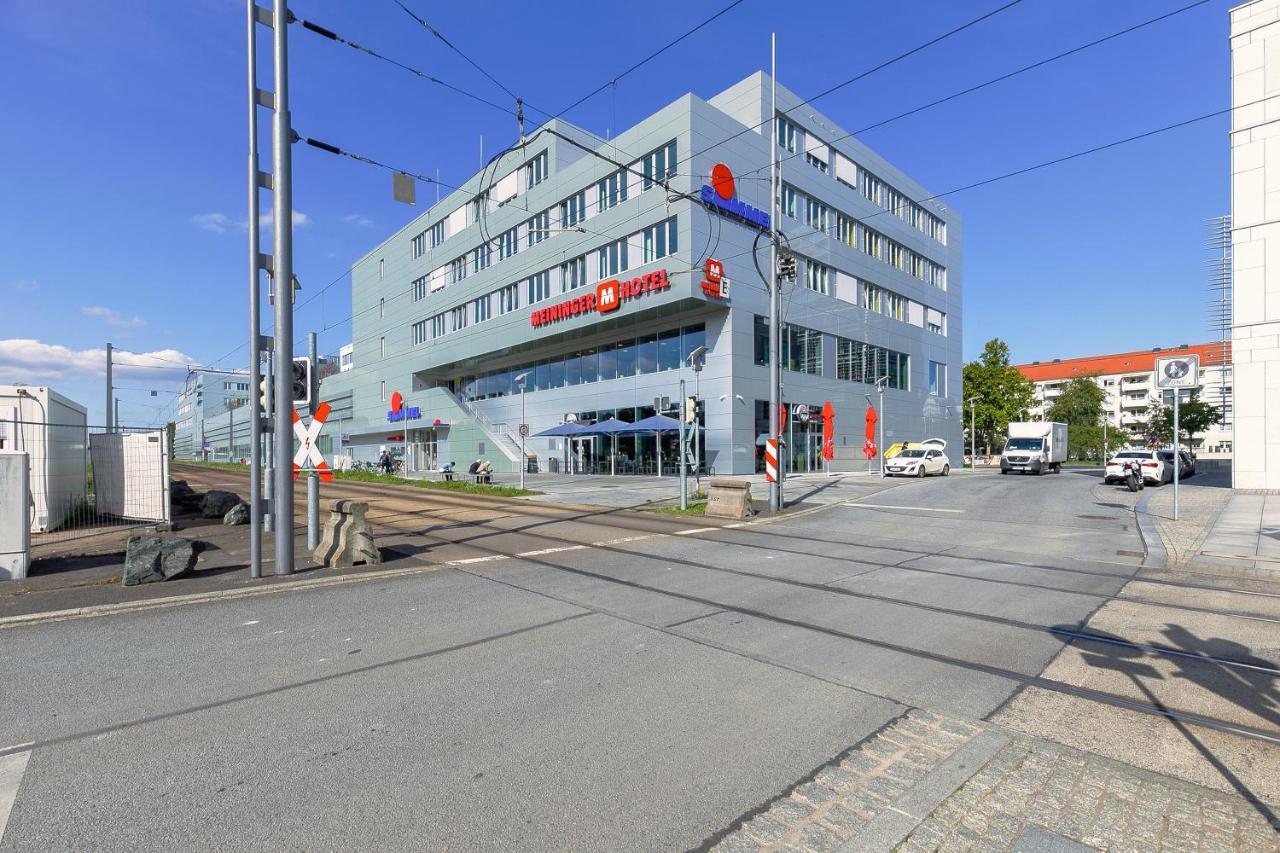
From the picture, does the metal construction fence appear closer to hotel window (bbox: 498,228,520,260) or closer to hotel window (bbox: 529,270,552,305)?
hotel window (bbox: 529,270,552,305)

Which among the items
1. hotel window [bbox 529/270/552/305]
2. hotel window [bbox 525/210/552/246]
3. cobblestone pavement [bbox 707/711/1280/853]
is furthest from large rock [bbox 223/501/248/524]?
hotel window [bbox 525/210/552/246]

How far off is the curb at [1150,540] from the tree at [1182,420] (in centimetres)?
3715

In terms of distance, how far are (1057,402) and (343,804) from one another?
101854 mm

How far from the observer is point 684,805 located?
9.86 feet

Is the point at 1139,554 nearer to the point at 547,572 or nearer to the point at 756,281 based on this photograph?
the point at 547,572

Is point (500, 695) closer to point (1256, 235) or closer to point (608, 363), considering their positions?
point (1256, 235)

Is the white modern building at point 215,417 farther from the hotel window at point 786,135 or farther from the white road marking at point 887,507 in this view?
the white road marking at point 887,507

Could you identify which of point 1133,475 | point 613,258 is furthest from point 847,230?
point 1133,475

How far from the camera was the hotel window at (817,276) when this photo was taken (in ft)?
117

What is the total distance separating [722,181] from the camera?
29.8 metres

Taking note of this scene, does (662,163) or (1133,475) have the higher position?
(662,163)

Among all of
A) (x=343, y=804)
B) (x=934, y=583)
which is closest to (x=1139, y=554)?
(x=934, y=583)

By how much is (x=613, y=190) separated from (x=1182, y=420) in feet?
189

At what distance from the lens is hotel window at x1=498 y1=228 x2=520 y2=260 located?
4131cm
